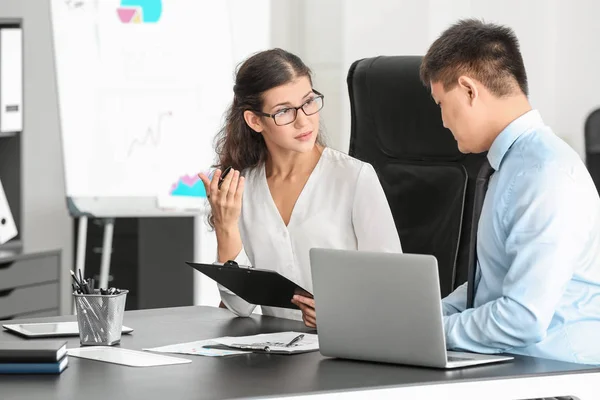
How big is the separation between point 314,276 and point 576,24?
3.36 metres

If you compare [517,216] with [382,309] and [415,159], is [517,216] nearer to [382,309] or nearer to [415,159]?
[382,309]

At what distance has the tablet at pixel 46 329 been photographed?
6.10ft

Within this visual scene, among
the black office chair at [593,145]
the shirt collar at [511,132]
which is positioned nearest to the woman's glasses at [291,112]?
the shirt collar at [511,132]

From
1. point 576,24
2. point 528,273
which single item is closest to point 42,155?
point 576,24

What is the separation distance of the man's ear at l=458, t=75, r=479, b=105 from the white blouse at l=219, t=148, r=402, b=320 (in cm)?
59

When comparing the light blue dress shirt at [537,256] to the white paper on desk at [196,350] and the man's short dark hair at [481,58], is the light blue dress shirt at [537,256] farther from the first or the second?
the white paper on desk at [196,350]

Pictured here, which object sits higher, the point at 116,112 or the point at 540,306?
the point at 116,112

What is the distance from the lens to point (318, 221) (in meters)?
2.33

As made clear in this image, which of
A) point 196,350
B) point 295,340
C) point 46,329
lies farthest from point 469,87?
point 46,329

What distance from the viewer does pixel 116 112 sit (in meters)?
3.85

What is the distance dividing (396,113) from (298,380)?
1136 millimetres

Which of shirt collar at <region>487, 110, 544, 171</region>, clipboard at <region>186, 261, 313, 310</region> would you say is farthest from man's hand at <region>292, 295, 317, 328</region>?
shirt collar at <region>487, 110, 544, 171</region>

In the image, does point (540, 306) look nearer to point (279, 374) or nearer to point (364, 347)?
point (364, 347)

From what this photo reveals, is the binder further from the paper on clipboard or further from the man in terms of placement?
the man
